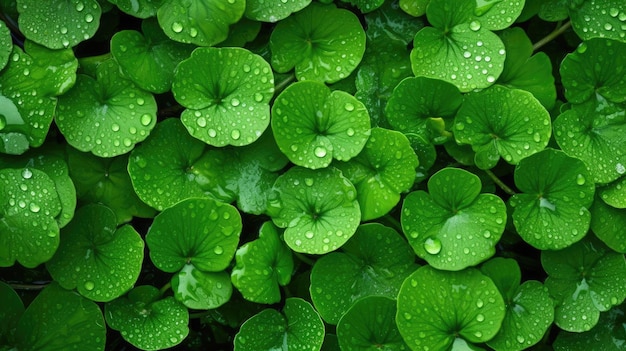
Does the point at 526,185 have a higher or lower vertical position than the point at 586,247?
higher

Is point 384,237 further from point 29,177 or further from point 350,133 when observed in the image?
point 29,177

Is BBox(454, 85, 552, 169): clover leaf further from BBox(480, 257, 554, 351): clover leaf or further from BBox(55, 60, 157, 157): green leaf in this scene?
BBox(55, 60, 157, 157): green leaf

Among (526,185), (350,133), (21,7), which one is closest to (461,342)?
(526,185)

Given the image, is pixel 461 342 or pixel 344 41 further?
pixel 344 41

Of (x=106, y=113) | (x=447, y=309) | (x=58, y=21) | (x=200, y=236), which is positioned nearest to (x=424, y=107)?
(x=447, y=309)

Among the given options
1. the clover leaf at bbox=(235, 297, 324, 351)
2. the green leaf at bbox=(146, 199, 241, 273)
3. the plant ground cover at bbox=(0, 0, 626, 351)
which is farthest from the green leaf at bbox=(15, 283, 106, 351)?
the clover leaf at bbox=(235, 297, 324, 351)

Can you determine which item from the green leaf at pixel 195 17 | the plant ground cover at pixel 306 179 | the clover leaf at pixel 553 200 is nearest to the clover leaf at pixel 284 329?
the plant ground cover at pixel 306 179
